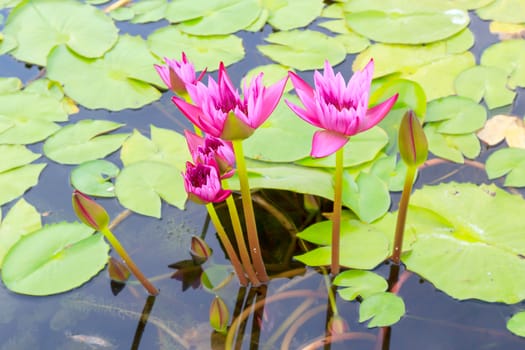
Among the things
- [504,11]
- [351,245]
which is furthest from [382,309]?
[504,11]

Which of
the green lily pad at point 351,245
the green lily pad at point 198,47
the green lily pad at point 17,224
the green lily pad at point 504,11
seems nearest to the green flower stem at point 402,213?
the green lily pad at point 351,245

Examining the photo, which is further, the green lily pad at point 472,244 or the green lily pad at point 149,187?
the green lily pad at point 149,187

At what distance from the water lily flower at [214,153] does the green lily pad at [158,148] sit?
27.4 inches

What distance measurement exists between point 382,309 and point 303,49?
1641 millimetres

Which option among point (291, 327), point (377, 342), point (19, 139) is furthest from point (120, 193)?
point (377, 342)

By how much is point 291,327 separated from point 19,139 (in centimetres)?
156

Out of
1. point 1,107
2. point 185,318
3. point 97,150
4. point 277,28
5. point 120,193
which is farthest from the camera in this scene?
point 277,28

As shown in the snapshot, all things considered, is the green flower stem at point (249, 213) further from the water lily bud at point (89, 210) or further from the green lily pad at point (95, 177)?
the green lily pad at point (95, 177)

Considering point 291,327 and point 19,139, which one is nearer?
point 291,327

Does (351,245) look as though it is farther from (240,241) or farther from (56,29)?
(56,29)

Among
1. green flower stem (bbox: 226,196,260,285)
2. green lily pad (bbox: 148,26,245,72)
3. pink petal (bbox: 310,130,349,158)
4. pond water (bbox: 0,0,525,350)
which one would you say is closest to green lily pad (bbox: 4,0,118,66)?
green lily pad (bbox: 148,26,245,72)

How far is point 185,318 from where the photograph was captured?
74.8 inches

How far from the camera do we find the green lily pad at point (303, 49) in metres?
2.90

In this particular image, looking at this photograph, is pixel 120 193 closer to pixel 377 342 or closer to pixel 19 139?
pixel 19 139
